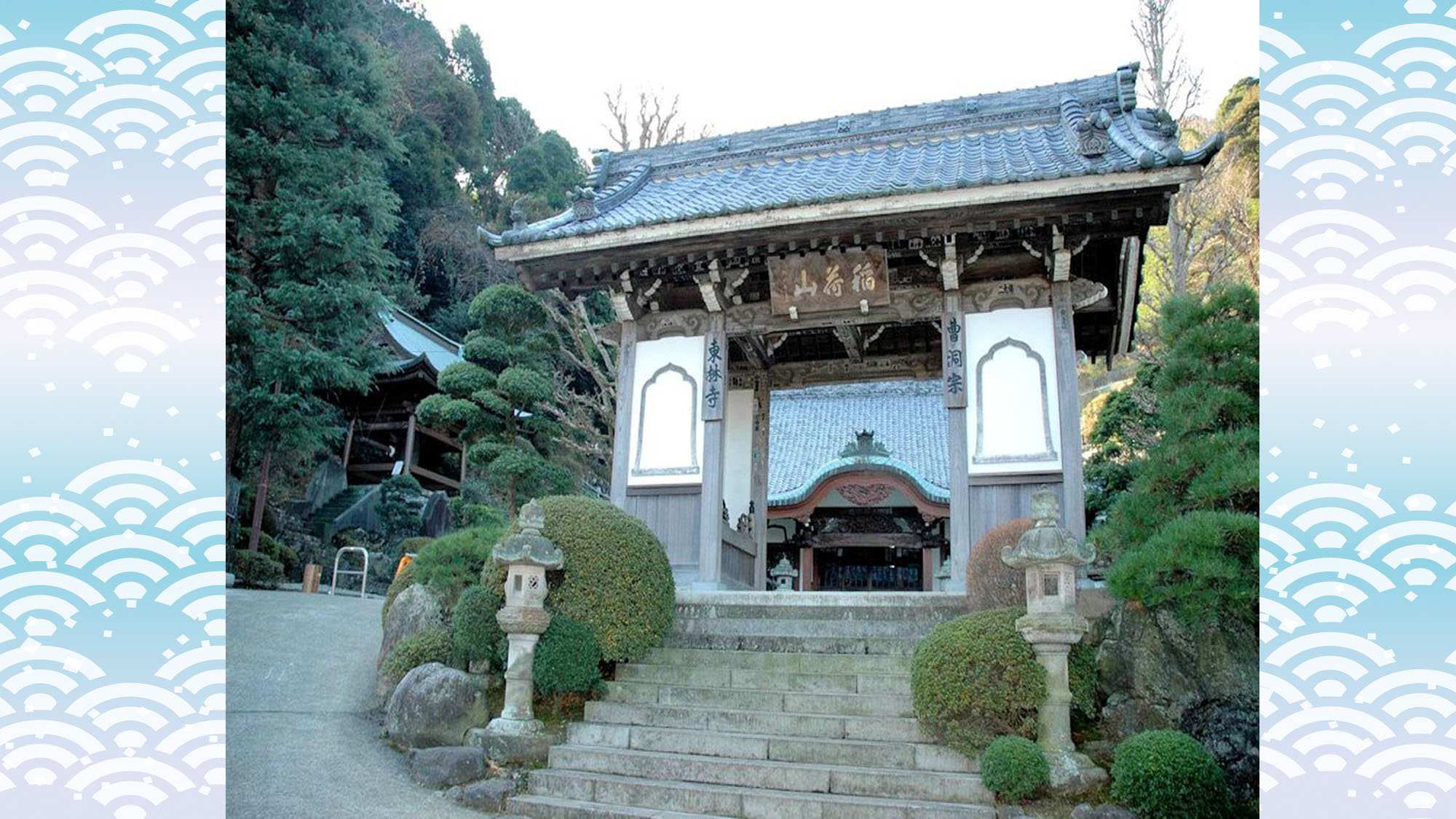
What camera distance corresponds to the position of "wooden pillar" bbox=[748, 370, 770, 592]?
37.1ft

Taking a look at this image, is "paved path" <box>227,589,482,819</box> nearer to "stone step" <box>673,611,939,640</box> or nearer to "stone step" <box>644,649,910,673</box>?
"stone step" <box>644,649,910,673</box>

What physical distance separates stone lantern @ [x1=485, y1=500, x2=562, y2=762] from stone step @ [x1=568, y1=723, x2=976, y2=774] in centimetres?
42

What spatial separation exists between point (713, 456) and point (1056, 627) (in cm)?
469

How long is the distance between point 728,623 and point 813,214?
12.4ft

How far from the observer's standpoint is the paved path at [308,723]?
541 centimetres

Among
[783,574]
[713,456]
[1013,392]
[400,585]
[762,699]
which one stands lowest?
[783,574]

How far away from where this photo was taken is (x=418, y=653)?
7.20 m

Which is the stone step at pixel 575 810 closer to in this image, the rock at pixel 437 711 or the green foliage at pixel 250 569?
the rock at pixel 437 711

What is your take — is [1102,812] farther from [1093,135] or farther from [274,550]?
[274,550]

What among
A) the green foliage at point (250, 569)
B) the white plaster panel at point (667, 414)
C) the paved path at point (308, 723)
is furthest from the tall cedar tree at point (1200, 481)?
the green foliage at point (250, 569)

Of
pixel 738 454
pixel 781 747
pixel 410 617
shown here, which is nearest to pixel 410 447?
pixel 738 454

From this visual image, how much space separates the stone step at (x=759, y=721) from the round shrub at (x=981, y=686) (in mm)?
240

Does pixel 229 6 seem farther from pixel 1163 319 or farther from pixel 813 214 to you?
pixel 1163 319

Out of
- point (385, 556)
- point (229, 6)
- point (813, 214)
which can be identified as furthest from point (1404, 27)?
point (385, 556)
